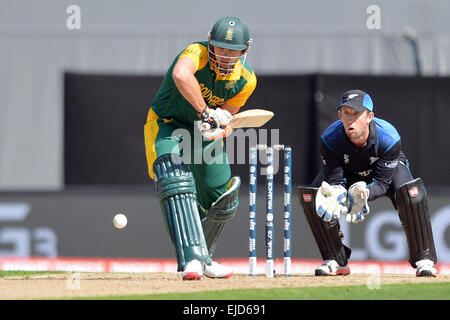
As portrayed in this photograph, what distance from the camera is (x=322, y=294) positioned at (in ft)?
17.9

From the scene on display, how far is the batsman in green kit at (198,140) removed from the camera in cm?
601

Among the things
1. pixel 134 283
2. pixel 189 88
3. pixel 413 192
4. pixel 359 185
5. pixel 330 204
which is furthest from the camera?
pixel 413 192

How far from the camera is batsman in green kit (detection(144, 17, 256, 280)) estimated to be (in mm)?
6012

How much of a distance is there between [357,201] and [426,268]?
81 cm

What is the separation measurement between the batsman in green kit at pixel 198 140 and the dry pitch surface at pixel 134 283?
22cm

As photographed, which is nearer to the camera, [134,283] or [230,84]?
[134,283]

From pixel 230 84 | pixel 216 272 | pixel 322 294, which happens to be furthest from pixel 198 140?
pixel 322 294

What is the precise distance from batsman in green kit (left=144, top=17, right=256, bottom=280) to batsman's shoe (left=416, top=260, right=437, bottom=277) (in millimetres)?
1388

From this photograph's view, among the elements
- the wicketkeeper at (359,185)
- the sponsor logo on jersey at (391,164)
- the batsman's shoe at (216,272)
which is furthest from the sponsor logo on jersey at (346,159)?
the batsman's shoe at (216,272)

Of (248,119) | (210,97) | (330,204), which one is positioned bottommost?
(330,204)

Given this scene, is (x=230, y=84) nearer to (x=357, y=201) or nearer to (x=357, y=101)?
(x=357, y=101)

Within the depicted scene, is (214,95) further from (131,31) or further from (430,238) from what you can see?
(131,31)
